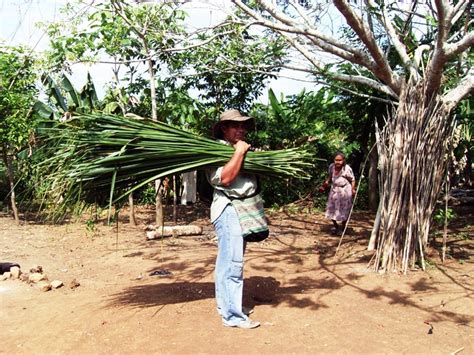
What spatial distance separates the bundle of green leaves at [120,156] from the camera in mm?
3129

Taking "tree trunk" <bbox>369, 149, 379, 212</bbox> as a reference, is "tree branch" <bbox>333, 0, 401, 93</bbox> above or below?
above

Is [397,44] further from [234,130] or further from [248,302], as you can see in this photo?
[248,302]

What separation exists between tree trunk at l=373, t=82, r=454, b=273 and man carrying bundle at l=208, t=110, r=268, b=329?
1.81m

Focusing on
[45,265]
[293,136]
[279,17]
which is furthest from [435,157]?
[293,136]

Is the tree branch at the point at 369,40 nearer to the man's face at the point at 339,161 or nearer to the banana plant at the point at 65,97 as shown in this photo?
the man's face at the point at 339,161

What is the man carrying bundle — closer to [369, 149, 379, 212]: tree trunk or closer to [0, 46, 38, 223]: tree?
[0, 46, 38, 223]: tree

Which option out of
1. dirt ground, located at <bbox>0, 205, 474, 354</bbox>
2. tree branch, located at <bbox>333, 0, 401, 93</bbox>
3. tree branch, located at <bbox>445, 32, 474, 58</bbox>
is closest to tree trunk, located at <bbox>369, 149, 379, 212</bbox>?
dirt ground, located at <bbox>0, 205, 474, 354</bbox>

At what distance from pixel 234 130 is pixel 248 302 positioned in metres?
1.33

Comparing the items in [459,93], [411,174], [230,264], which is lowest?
[230,264]

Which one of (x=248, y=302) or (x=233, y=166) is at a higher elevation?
(x=233, y=166)

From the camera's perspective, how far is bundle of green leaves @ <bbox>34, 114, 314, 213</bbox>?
3129 millimetres

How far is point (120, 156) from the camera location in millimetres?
3107

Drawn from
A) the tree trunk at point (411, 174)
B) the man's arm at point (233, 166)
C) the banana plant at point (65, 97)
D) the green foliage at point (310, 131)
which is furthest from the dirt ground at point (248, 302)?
the green foliage at point (310, 131)

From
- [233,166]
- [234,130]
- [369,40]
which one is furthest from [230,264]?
[369,40]
